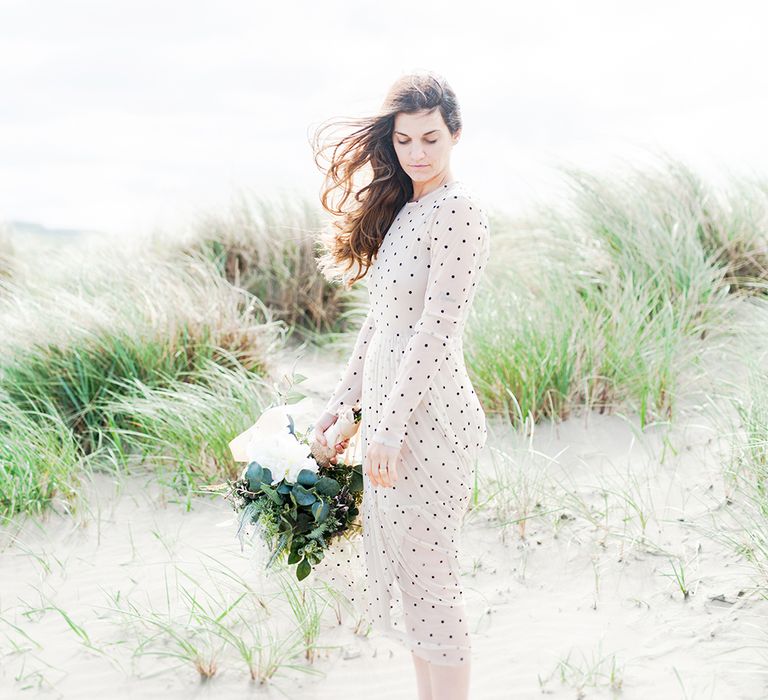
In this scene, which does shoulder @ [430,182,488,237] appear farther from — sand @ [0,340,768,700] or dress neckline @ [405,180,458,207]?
sand @ [0,340,768,700]

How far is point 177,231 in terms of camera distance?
8000 mm

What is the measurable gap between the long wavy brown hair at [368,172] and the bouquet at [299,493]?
20.6 inches

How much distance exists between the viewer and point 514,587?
3557mm

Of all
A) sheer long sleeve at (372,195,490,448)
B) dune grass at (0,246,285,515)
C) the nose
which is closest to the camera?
sheer long sleeve at (372,195,490,448)

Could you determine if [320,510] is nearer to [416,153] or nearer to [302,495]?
[302,495]

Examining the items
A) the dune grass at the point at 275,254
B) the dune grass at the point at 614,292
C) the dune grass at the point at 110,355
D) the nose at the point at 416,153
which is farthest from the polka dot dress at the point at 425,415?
the dune grass at the point at 275,254

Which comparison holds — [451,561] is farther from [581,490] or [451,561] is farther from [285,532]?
[581,490]

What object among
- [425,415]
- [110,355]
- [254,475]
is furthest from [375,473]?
[110,355]

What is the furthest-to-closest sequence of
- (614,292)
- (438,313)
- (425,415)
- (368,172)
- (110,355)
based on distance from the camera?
(614,292) < (110,355) < (368,172) < (425,415) < (438,313)

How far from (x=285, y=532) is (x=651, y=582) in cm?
170

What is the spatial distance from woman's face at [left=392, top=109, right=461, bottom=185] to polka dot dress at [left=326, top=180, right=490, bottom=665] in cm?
7

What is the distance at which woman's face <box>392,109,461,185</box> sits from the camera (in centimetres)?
232

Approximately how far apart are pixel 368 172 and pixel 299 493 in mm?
984

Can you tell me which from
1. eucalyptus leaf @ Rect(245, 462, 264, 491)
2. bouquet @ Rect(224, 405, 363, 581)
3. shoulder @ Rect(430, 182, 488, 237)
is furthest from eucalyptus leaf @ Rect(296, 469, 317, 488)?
shoulder @ Rect(430, 182, 488, 237)
